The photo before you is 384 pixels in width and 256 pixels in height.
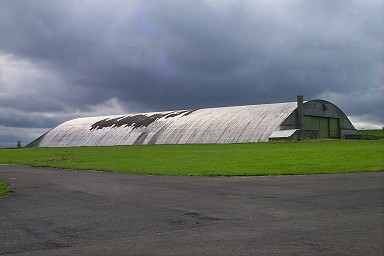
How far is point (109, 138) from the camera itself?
86000 mm

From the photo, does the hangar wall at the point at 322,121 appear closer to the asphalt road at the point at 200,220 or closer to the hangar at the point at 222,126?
the hangar at the point at 222,126

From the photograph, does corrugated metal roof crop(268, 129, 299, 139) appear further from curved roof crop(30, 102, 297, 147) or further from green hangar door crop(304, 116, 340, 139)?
green hangar door crop(304, 116, 340, 139)

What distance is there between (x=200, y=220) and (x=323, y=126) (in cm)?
6526

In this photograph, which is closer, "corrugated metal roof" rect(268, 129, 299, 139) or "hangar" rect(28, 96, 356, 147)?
"corrugated metal roof" rect(268, 129, 299, 139)

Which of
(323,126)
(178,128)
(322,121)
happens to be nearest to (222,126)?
(178,128)

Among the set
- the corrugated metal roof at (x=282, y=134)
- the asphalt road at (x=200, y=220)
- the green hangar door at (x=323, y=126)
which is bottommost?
the asphalt road at (x=200, y=220)

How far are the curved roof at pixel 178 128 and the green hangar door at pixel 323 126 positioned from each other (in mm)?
4006

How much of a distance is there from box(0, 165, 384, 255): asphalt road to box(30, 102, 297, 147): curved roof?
4691 cm

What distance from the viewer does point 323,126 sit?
7212 centimetres

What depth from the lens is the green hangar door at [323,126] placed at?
68.5 meters

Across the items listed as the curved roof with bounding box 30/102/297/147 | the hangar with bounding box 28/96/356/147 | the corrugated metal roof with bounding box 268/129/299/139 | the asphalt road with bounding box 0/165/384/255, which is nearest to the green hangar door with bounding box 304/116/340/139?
the hangar with bounding box 28/96/356/147

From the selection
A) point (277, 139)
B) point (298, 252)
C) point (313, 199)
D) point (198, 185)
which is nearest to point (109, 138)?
point (277, 139)

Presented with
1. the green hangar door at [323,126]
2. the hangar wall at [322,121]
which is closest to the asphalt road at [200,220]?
the hangar wall at [322,121]

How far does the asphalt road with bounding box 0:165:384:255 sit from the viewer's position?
26.5 ft
